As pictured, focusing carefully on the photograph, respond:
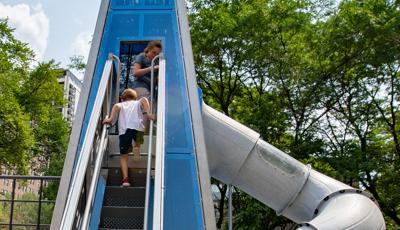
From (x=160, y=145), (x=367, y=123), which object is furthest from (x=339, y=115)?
(x=160, y=145)

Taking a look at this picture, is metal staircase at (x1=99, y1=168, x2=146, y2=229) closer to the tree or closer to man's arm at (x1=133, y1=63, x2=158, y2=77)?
man's arm at (x1=133, y1=63, x2=158, y2=77)

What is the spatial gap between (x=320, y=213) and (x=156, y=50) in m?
3.15

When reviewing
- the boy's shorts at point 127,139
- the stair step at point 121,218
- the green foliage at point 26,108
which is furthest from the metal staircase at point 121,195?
the green foliage at point 26,108

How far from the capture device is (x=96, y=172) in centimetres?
418

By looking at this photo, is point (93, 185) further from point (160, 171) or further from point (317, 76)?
point (317, 76)

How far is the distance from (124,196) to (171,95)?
1572 millimetres

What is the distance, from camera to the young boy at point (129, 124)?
4961 millimetres

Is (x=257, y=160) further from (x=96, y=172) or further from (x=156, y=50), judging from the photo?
(x=96, y=172)

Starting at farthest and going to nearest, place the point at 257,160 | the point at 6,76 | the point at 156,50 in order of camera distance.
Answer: the point at 6,76 < the point at 257,160 < the point at 156,50

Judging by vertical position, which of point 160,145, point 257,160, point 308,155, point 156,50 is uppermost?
point 156,50

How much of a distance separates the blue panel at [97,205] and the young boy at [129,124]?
0.91 ft

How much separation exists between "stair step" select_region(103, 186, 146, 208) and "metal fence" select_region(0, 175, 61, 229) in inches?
98.9

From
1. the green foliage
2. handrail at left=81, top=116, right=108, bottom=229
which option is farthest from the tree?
handrail at left=81, top=116, right=108, bottom=229

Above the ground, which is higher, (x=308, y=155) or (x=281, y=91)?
(x=281, y=91)
